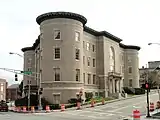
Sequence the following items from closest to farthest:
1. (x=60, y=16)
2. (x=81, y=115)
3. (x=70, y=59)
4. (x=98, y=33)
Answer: (x=81, y=115)
(x=70, y=59)
(x=60, y=16)
(x=98, y=33)

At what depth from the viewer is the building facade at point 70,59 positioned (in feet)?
169

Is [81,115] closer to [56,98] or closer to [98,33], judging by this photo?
[56,98]

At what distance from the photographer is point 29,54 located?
79250mm

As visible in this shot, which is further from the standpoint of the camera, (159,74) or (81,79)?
(159,74)

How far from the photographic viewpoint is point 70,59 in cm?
5225

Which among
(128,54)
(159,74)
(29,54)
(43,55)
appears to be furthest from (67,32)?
(159,74)

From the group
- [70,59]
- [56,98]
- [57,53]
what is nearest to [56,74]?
[70,59]

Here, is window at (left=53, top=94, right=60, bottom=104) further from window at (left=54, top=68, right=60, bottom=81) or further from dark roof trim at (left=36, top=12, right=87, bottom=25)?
dark roof trim at (left=36, top=12, right=87, bottom=25)

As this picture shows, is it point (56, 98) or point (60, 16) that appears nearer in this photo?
point (56, 98)

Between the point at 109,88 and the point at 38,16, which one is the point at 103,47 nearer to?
the point at 109,88

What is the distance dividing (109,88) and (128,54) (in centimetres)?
2120

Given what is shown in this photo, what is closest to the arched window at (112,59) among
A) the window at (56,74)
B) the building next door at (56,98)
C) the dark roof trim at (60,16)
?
the dark roof trim at (60,16)

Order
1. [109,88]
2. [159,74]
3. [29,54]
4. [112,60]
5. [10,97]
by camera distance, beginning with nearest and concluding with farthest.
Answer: [109,88], [112,60], [29,54], [159,74], [10,97]

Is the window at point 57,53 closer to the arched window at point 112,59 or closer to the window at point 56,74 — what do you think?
A: the window at point 56,74
